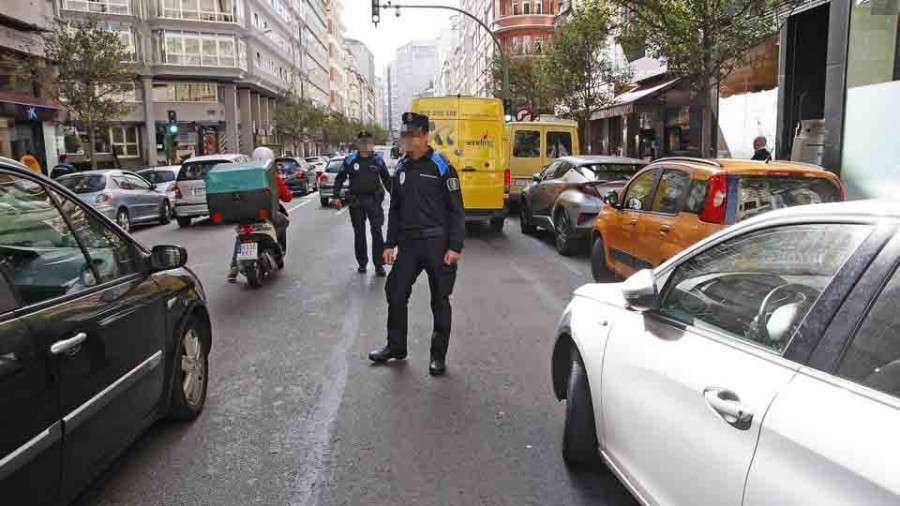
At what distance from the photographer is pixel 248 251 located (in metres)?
8.84

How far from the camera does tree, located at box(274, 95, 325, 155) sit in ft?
202

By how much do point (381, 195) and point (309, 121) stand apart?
5624cm

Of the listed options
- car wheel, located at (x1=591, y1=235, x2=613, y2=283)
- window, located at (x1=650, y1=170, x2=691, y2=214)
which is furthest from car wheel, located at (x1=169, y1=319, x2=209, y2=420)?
car wheel, located at (x1=591, y1=235, x2=613, y2=283)

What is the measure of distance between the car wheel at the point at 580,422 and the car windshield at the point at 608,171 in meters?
8.22

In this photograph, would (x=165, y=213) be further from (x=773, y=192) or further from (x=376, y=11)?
(x=773, y=192)

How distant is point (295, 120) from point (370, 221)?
179ft

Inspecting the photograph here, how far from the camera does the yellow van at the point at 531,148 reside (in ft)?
59.5

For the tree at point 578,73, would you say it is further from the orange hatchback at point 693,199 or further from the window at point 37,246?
the window at point 37,246

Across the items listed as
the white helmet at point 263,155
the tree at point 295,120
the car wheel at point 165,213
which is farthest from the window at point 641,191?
the tree at point 295,120

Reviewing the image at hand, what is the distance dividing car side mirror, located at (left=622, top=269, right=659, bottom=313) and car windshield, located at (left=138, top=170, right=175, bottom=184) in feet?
65.7

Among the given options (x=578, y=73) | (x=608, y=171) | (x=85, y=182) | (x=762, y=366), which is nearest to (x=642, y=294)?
(x=762, y=366)

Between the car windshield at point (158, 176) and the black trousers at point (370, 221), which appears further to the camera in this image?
the car windshield at point (158, 176)

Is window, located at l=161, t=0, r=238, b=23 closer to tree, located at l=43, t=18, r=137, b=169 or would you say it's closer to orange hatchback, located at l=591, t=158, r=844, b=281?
tree, located at l=43, t=18, r=137, b=169

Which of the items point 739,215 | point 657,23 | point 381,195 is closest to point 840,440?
point 739,215
